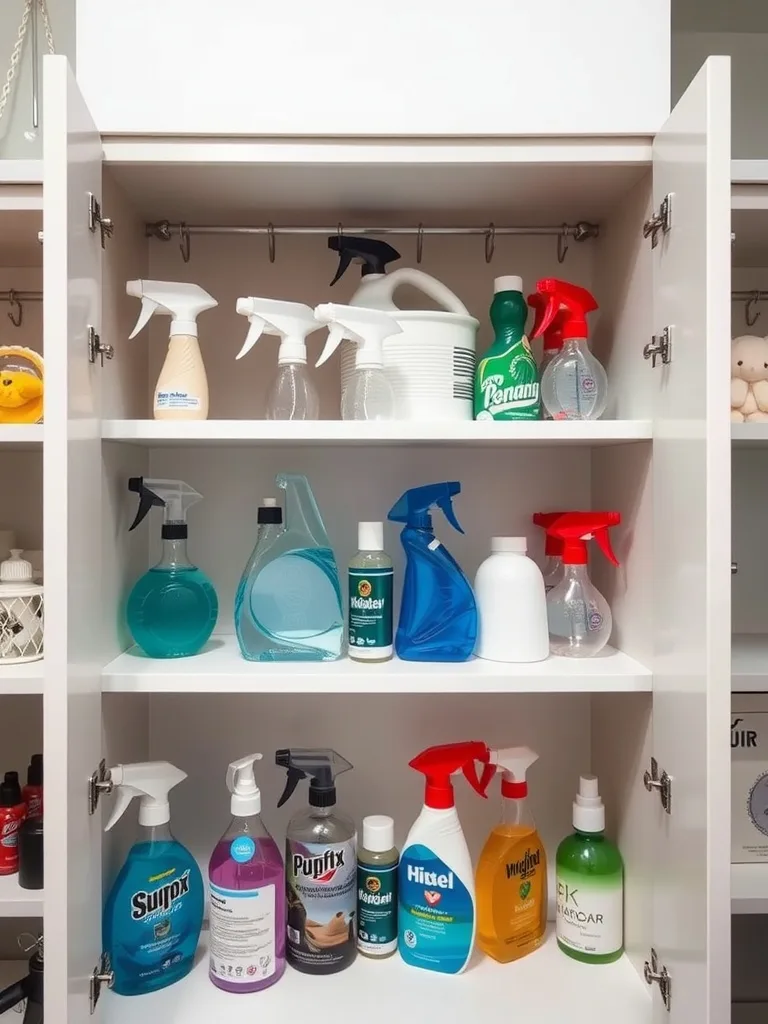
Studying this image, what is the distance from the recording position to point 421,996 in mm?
861

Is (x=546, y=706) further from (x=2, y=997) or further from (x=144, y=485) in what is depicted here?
(x=2, y=997)

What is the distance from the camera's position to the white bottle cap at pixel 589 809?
0.92 meters

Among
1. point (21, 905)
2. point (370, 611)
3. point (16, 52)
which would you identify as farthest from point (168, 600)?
point (16, 52)

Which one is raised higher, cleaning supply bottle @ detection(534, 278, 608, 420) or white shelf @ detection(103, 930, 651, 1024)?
cleaning supply bottle @ detection(534, 278, 608, 420)

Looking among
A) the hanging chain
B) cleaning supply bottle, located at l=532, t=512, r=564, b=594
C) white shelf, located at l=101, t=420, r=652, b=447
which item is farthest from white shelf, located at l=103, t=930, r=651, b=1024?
the hanging chain

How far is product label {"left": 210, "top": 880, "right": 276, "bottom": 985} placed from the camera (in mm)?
856

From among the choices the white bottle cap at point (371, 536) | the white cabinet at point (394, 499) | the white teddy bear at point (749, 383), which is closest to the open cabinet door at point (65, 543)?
the white cabinet at point (394, 499)

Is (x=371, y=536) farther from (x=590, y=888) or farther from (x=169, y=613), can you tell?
(x=590, y=888)

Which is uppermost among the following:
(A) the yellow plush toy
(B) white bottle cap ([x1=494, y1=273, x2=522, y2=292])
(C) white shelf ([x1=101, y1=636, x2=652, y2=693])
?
(B) white bottle cap ([x1=494, y1=273, x2=522, y2=292])

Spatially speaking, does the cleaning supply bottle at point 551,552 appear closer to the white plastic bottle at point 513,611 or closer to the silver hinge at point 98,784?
the white plastic bottle at point 513,611

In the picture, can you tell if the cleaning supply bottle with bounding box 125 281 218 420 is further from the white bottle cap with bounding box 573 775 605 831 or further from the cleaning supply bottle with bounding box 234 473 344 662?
the white bottle cap with bounding box 573 775 605 831

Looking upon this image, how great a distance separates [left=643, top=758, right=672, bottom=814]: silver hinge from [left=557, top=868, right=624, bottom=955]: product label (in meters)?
0.16

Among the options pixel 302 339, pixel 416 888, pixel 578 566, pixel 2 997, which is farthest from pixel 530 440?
pixel 2 997

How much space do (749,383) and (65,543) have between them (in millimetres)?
779
